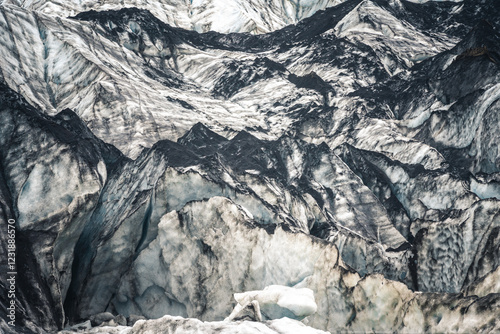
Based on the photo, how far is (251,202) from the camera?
19641 mm

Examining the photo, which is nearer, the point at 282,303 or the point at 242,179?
the point at 282,303

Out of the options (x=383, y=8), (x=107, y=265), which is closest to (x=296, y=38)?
(x=383, y=8)

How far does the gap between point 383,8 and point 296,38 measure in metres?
8.31

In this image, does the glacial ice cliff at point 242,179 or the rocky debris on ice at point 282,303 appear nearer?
the rocky debris on ice at point 282,303

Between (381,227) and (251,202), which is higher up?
(251,202)

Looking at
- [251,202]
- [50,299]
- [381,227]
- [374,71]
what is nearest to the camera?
[50,299]

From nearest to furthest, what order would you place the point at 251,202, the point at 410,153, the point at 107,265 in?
the point at 107,265
the point at 251,202
the point at 410,153

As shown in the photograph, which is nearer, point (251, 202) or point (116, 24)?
point (251, 202)

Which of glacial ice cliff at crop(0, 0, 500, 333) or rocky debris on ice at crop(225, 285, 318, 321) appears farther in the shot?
glacial ice cliff at crop(0, 0, 500, 333)

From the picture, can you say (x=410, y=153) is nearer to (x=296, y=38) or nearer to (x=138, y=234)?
(x=138, y=234)

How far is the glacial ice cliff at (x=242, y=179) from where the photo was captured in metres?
15.6

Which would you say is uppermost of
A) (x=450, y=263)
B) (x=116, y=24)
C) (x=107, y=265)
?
(x=116, y=24)

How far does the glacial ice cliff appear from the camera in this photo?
15.6 meters

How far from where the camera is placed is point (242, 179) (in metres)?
21.5
